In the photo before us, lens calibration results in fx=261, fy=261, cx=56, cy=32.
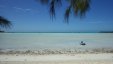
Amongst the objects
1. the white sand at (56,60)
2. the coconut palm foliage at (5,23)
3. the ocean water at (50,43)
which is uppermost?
the coconut palm foliage at (5,23)

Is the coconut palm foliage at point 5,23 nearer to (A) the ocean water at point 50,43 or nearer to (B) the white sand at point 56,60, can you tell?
(A) the ocean water at point 50,43

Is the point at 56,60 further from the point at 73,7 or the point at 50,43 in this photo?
the point at 50,43

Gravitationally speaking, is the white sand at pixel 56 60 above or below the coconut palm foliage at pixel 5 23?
below

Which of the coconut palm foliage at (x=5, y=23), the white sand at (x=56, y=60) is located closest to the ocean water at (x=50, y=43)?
the coconut palm foliage at (x=5, y=23)

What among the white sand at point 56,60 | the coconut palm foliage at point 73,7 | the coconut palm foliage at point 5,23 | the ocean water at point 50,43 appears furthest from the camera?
the ocean water at point 50,43

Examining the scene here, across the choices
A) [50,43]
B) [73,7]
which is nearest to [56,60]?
[73,7]

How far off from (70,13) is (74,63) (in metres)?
3.23

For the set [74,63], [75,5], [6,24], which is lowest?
[74,63]

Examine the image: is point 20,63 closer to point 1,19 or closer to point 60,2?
point 60,2

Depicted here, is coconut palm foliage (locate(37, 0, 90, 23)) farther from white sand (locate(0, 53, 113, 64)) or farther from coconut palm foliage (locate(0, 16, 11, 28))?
white sand (locate(0, 53, 113, 64))

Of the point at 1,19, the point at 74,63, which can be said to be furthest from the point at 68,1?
the point at 74,63

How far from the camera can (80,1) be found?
409cm

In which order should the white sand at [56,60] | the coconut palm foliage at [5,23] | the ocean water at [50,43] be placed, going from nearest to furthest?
the coconut palm foliage at [5,23] → the white sand at [56,60] → the ocean water at [50,43]

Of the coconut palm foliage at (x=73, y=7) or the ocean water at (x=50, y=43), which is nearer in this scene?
the coconut palm foliage at (x=73, y=7)
